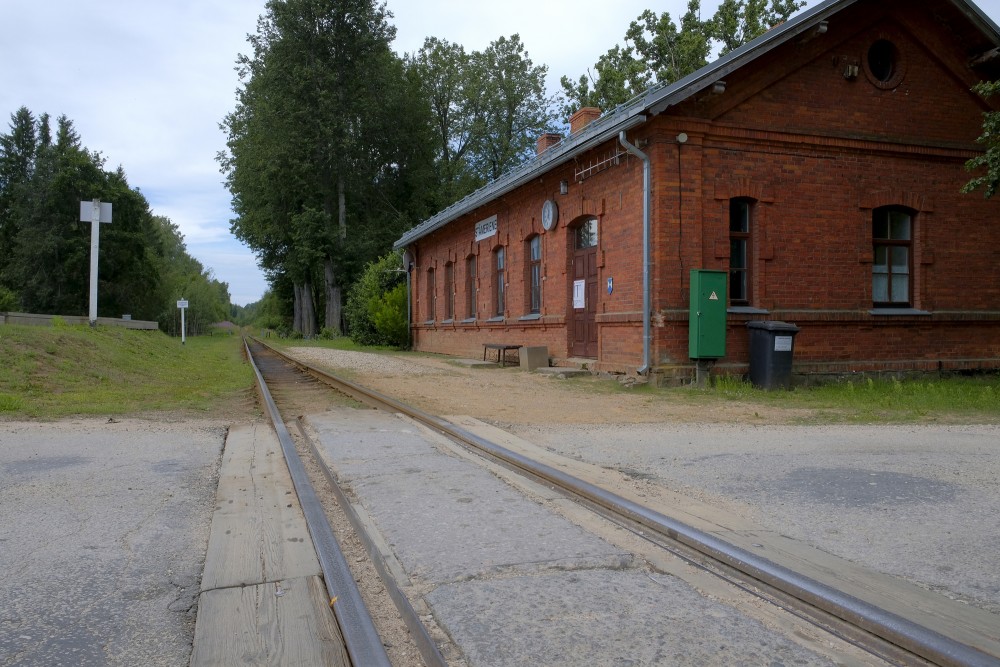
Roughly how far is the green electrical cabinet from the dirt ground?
1.00 meters

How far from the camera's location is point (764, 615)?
315 centimetres

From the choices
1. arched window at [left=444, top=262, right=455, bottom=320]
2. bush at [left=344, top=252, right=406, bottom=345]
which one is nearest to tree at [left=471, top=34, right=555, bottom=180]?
bush at [left=344, top=252, right=406, bottom=345]

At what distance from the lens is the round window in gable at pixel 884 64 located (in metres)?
15.2

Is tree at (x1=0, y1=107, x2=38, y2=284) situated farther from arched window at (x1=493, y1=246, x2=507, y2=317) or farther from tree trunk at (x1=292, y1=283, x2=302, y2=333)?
arched window at (x1=493, y1=246, x2=507, y2=317)

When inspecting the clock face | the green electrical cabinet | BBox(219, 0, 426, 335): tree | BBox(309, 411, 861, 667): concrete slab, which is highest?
BBox(219, 0, 426, 335): tree

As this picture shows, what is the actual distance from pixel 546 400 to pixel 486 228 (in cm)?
1172

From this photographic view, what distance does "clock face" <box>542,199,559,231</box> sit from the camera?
17.8 m

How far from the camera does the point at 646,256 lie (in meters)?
13.6

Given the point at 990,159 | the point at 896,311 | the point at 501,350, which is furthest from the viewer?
the point at 501,350

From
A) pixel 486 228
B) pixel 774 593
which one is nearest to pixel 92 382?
pixel 774 593

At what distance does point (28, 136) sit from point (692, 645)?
261ft

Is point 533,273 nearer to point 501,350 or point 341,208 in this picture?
point 501,350

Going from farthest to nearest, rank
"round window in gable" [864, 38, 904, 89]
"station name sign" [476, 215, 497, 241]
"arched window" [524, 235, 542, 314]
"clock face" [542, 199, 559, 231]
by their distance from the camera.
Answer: "station name sign" [476, 215, 497, 241], "arched window" [524, 235, 542, 314], "clock face" [542, 199, 559, 231], "round window in gable" [864, 38, 904, 89]

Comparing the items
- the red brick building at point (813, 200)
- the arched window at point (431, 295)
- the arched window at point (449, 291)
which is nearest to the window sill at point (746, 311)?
the red brick building at point (813, 200)
